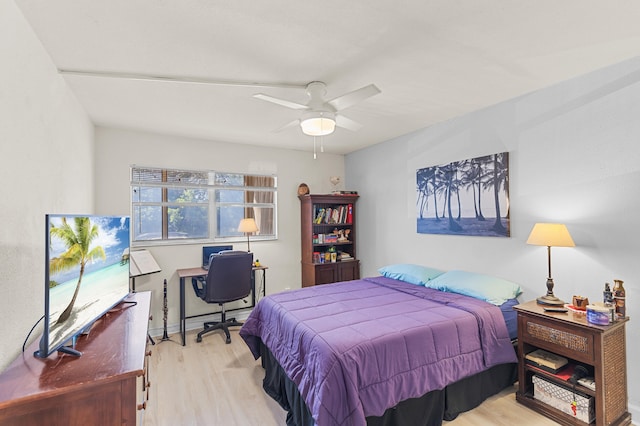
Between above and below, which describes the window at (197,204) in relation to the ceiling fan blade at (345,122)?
below

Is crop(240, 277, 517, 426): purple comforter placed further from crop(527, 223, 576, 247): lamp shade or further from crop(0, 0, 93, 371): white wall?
crop(0, 0, 93, 371): white wall

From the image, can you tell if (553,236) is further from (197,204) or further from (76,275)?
(197,204)

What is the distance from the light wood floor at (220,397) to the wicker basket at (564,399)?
0.13 m

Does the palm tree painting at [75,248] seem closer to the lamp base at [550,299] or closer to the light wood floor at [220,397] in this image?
the light wood floor at [220,397]

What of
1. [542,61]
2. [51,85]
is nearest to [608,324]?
[542,61]

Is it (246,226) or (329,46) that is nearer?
(329,46)

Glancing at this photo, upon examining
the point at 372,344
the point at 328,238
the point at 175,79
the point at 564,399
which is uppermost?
the point at 175,79

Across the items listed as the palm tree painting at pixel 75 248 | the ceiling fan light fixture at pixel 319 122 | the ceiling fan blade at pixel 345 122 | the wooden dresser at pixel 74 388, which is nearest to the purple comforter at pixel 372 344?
the wooden dresser at pixel 74 388

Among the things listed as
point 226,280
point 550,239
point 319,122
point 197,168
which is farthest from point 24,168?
point 550,239

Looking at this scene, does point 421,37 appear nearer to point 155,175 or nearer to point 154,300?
point 155,175

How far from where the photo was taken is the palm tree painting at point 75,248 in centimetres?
124

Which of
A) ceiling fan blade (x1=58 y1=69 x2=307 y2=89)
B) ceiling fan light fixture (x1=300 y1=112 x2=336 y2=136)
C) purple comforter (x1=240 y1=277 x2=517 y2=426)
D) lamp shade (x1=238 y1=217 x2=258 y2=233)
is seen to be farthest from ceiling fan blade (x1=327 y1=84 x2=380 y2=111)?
lamp shade (x1=238 y1=217 x2=258 y2=233)

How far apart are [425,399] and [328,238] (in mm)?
2881

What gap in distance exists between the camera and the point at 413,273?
3.36 metres
